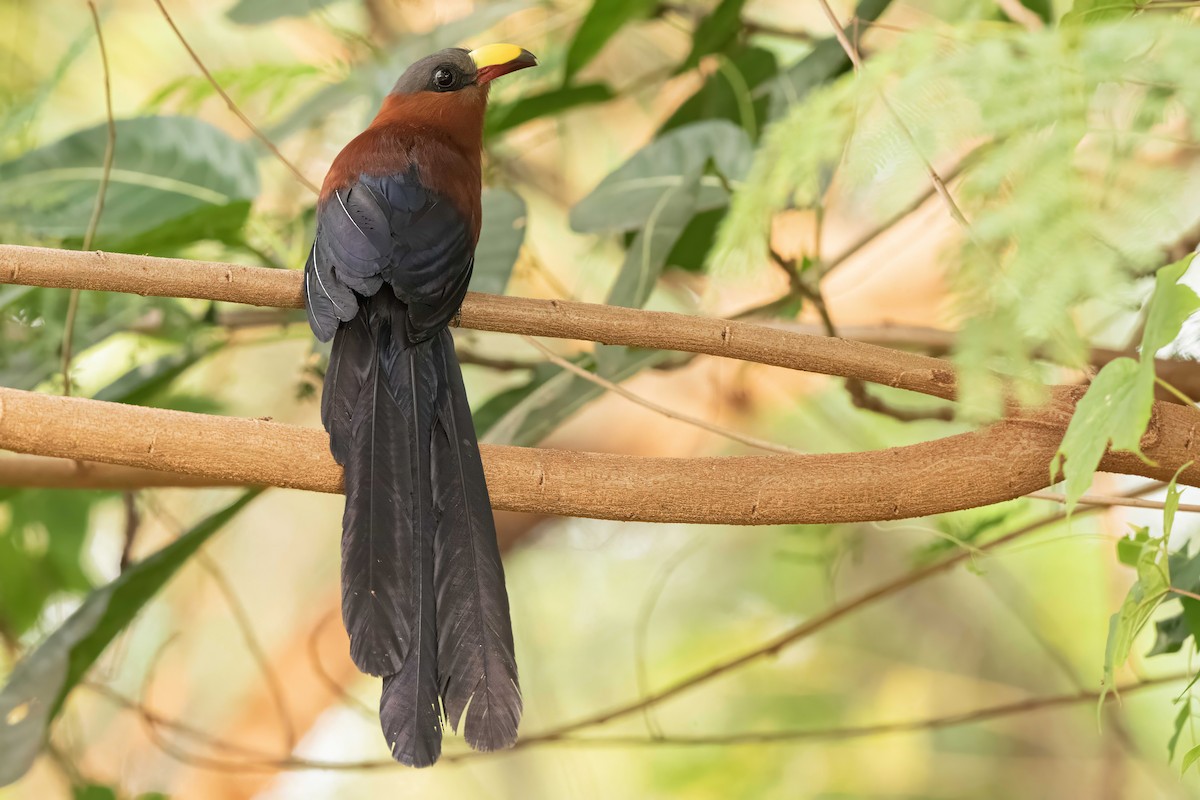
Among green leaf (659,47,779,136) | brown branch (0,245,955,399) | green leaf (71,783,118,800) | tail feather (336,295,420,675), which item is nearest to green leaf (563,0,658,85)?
green leaf (659,47,779,136)

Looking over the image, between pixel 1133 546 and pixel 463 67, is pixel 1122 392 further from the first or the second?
pixel 463 67

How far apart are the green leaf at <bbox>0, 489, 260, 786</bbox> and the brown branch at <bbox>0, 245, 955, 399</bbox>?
68cm

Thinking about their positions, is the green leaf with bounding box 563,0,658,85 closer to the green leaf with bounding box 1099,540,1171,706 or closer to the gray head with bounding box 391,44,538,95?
the gray head with bounding box 391,44,538,95

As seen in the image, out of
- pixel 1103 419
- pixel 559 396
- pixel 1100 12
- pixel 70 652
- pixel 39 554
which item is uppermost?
pixel 1100 12

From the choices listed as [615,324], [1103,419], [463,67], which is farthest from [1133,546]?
[463,67]

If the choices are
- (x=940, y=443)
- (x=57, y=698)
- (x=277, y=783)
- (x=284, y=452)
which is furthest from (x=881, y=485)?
(x=277, y=783)

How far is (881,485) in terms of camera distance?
3.51 ft

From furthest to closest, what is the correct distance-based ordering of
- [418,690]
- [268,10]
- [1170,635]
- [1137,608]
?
[268,10], [1170,635], [418,690], [1137,608]

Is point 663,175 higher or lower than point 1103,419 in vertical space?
lower

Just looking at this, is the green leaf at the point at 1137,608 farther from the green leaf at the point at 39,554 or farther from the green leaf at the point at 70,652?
the green leaf at the point at 39,554

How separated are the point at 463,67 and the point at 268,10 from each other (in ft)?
2.21

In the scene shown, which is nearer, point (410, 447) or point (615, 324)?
point (615, 324)

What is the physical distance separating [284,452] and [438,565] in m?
0.19

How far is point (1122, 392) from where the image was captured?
0.75m
